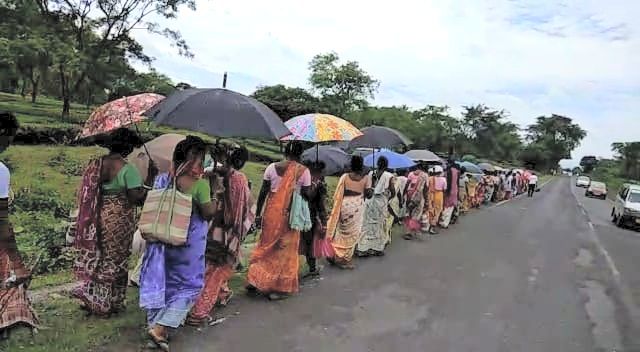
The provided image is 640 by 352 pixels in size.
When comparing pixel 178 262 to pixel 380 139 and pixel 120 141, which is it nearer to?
pixel 120 141

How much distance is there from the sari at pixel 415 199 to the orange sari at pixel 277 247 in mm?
6457

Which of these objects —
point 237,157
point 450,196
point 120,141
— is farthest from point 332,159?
point 120,141

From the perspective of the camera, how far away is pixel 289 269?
655 centimetres

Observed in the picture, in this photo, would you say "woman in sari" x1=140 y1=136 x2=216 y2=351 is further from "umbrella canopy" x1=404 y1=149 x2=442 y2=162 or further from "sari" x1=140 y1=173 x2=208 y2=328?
"umbrella canopy" x1=404 y1=149 x2=442 y2=162

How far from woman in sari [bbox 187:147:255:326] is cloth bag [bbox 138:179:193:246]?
957 millimetres

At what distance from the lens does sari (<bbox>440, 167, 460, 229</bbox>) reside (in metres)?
14.5

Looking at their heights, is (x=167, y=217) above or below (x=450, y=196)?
above

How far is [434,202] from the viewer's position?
44.5ft

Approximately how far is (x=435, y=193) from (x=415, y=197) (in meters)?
1.14

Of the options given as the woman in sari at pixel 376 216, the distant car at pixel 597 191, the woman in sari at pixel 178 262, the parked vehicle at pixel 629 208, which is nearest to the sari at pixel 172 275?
the woman in sari at pixel 178 262

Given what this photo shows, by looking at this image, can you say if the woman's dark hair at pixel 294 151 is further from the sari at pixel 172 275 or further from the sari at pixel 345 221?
the sari at pixel 345 221

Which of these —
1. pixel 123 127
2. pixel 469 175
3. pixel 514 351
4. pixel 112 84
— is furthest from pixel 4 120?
pixel 112 84

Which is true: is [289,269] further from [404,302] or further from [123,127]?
[123,127]

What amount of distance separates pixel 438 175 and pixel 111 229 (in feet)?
31.5
